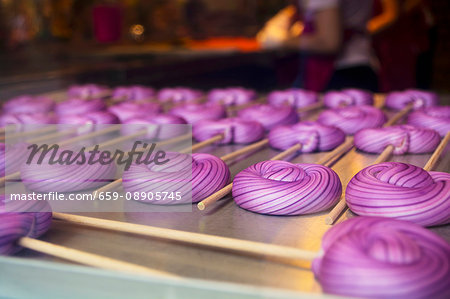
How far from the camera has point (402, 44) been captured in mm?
4781

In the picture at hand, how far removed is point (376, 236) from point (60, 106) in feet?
7.18

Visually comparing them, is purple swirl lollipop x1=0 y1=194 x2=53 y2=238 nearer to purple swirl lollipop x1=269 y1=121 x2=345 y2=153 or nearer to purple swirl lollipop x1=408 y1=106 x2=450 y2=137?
purple swirl lollipop x1=269 y1=121 x2=345 y2=153

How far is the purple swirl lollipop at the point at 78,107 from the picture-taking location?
2672 millimetres

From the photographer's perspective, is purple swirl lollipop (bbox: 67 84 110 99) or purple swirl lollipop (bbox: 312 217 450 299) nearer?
purple swirl lollipop (bbox: 312 217 450 299)

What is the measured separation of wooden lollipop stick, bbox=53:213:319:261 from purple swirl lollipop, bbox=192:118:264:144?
3.11 ft

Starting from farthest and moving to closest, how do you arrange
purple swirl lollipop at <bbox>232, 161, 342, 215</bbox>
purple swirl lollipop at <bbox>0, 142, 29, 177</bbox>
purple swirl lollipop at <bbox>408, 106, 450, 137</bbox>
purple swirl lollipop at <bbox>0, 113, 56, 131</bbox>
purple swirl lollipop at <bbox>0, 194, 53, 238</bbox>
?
1. purple swirl lollipop at <bbox>0, 113, 56, 131</bbox>
2. purple swirl lollipop at <bbox>408, 106, 450, 137</bbox>
3. purple swirl lollipop at <bbox>0, 142, 29, 177</bbox>
4. purple swirl lollipop at <bbox>232, 161, 342, 215</bbox>
5. purple swirl lollipop at <bbox>0, 194, 53, 238</bbox>

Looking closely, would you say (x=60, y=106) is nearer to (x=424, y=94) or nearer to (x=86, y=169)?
(x=86, y=169)

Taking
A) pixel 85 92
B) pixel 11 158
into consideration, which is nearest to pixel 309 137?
pixel 11 158

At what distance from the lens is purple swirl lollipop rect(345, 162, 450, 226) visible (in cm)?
121

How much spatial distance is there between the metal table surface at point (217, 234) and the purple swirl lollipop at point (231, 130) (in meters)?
0.65

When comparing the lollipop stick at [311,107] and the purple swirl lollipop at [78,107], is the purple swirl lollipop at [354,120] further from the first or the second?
the purple swirl lollipop at [78,107]

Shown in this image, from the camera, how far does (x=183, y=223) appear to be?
132cm

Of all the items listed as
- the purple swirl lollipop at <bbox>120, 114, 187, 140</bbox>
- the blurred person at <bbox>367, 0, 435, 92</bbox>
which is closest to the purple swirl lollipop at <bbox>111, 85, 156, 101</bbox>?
the purple swirl lollipop at <bbox>120, 114, 187, 140</bbox>

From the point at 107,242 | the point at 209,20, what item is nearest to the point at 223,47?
the point at 209,20
